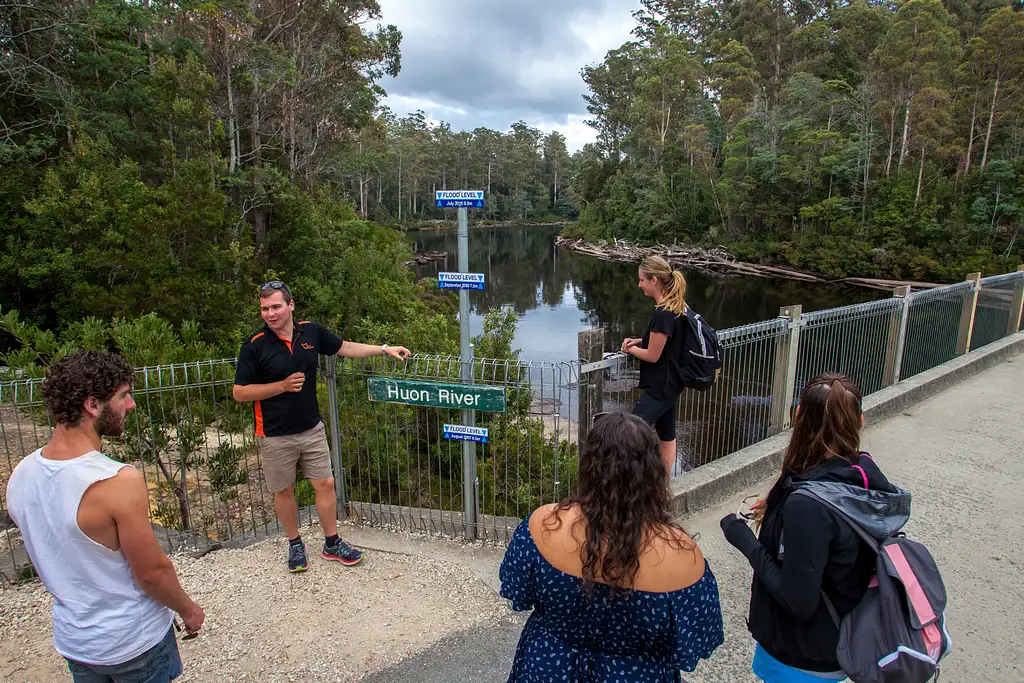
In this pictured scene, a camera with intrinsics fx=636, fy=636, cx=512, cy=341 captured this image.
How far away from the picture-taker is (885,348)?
7188mm

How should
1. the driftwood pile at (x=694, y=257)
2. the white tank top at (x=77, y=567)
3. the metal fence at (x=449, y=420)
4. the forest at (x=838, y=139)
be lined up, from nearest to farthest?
the white tank top at (x=77, y=567), the metal fence at (x=449, y=420), the forest at (x=838, y=139), the driftwood pile at (x=694, y=257)

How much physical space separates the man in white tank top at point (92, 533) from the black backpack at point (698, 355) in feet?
9.45

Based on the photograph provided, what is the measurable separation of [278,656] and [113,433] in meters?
1.66

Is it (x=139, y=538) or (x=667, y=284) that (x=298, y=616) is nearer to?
(x=139, y=538)

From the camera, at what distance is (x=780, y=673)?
217cm

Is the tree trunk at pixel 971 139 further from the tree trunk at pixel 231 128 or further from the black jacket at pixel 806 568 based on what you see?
the black jacket at pixel 806 568

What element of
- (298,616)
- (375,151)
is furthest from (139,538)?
(375,151)

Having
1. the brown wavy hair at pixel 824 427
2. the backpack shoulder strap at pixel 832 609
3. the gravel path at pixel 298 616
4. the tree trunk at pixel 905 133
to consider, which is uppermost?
the tree trunk at pixel 905 133

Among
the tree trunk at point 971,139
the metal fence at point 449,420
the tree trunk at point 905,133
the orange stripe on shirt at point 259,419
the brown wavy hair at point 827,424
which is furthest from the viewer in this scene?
the tree trunk at point 905,133

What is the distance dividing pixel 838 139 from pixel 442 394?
136ft

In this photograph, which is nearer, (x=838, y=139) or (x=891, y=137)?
(x=891, y=137)

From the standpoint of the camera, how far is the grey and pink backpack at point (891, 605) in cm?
182

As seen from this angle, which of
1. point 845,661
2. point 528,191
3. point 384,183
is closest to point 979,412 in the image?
point 845,661

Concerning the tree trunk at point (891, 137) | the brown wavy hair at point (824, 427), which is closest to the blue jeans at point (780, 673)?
the brown wavy hair at point (824, 427)
